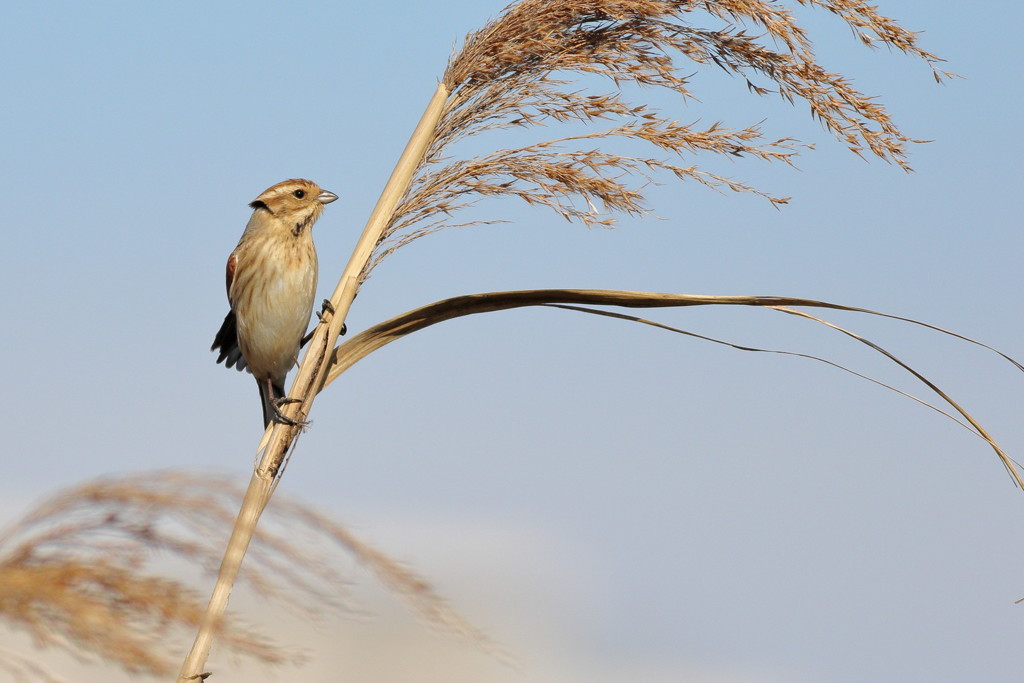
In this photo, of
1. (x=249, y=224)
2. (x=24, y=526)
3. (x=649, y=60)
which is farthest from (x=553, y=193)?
(x=249, y=224)

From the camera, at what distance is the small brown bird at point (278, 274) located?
12.9 ft

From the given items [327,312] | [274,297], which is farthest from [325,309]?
[274,297]

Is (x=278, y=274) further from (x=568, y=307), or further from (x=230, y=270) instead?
(x=568, y=307)

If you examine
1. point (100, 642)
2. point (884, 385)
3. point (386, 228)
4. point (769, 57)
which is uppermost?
point (769, 57)

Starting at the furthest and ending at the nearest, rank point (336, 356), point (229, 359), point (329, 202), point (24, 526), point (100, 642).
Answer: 1. point (229, 359)
2. point (329, 202)
3. point (336, 356)
4. point (24, 526)
5. point (100, 642)

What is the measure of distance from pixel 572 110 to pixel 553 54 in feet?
0.52

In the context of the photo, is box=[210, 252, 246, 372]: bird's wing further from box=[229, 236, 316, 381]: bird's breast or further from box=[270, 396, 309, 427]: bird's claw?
box=[270, 396, 309, 427]: bird's claw

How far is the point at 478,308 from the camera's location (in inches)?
96.9

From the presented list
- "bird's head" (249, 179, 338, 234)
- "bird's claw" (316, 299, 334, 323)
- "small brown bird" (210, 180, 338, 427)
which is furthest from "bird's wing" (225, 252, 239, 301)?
"bird's claw" (316, 299, 334, 323)

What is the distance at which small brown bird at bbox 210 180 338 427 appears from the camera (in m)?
3.94

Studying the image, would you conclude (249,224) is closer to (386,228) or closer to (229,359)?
(229,359)

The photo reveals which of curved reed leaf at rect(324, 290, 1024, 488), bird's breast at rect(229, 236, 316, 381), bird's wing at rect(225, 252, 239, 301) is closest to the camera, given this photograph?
curved reed leaf at rect(324, 290, 1024, 488)

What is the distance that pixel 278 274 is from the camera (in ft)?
13.0

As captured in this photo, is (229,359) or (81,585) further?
(229,359)
